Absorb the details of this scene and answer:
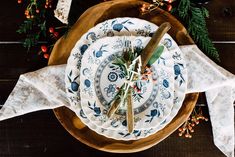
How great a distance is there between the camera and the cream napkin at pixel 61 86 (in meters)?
0.86

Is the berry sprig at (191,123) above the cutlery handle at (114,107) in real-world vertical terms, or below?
below

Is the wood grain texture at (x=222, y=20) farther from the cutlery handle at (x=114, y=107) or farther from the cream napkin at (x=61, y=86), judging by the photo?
the cutlery handle at (x=114, y=107)

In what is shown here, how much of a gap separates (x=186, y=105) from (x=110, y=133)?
159 mm

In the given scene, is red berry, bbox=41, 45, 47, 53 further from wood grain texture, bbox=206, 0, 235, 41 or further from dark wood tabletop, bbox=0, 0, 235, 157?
wood grain texture, bbox=206, 0, 235, 41

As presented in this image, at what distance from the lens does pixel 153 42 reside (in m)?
0.83

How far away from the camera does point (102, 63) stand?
2.88 ft

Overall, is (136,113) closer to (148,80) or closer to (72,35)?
(148,80)

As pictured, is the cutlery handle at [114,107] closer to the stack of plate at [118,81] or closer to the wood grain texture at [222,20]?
the stack of plate at [118,81]

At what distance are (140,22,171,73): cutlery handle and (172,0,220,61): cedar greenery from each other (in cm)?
7

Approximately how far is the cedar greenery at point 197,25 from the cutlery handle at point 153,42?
71mm

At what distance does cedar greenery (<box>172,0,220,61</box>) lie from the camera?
2.89ft

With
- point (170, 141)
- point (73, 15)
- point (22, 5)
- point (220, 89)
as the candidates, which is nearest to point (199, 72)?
point (220, 89)

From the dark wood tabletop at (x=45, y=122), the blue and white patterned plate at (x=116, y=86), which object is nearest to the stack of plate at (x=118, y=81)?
the blue and white patterned plate at (x=116, y=86)

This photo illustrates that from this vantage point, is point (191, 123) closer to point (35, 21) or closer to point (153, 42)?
point (153, 42)
